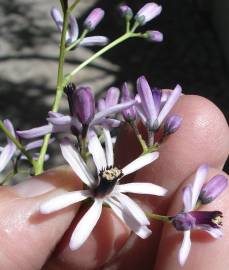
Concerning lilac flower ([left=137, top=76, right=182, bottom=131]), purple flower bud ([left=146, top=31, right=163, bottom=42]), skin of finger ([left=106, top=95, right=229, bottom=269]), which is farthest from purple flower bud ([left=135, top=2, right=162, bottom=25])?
lilac flower ([left=137, top=76, right=182, bottom=131])

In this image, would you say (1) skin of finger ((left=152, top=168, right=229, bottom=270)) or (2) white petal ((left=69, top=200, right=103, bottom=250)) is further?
(1) skin of finger ((left=152, top=168, right=229, bottom=270))

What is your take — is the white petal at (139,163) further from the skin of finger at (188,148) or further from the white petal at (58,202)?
the skin of finger at (188,148)

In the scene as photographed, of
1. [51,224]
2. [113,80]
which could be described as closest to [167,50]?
[113,80]

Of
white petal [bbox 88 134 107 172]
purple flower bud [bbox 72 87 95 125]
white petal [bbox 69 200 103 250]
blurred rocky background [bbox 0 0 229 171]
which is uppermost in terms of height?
purple flower bud [bbox 72 87 95 125]

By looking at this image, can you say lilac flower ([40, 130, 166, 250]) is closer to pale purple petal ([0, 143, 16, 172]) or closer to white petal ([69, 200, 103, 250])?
white petal ([69, 200, 103, 250])

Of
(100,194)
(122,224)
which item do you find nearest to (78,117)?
(100,194)

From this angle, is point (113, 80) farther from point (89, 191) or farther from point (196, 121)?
point (89, 191)
